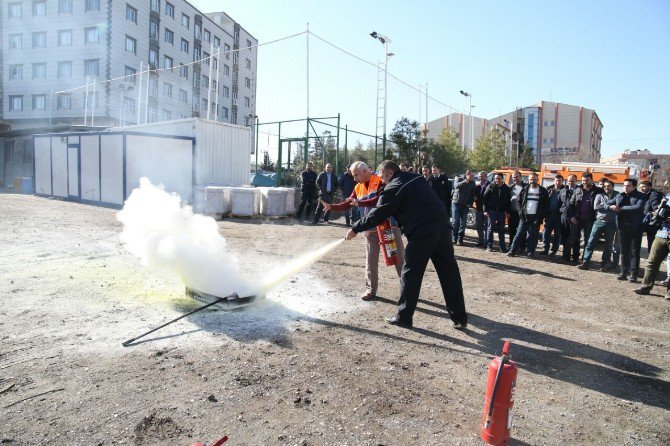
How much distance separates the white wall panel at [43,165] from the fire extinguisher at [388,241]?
22.0 metres

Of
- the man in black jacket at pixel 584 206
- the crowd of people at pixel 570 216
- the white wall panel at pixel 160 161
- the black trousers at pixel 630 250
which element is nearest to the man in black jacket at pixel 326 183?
the crowd of people at pixel 570 216

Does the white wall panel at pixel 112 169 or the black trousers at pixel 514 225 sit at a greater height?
the white wall panel at pixel 112 169

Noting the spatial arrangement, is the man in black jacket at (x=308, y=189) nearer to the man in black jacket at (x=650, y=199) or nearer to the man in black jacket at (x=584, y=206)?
the man in black jacket at (x=584, y=206)

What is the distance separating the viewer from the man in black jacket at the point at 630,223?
27.7ft

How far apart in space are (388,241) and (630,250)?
5.76m

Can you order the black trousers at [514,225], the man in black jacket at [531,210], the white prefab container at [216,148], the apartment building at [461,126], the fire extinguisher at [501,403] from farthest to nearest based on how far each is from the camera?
the apartment building at [461,126]
the white prefab container at [216,148]
the black trousers at [514,225]
the man in black jacket at [531,210]
the fire extinguisher at [501,403]

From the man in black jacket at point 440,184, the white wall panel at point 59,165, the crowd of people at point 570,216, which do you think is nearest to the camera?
the crowd of people at point 570,216

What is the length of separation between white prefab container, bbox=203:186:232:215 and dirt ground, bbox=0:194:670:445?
25.6 feet

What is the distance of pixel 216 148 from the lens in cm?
1772

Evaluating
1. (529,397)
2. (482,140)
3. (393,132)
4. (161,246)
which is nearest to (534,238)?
(529,397)

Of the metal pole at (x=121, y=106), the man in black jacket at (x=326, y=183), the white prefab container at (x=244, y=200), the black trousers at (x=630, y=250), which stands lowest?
the black trousers at (x=630, y=250)

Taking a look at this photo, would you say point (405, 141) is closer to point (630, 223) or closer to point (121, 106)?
point (630, 223)

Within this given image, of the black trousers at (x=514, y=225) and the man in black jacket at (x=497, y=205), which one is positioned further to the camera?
the black trousers at (x=514, y=225)

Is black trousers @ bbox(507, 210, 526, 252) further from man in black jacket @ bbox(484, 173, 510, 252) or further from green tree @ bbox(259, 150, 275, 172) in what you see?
green tree @ bbox(259, 150, 275, 172)
